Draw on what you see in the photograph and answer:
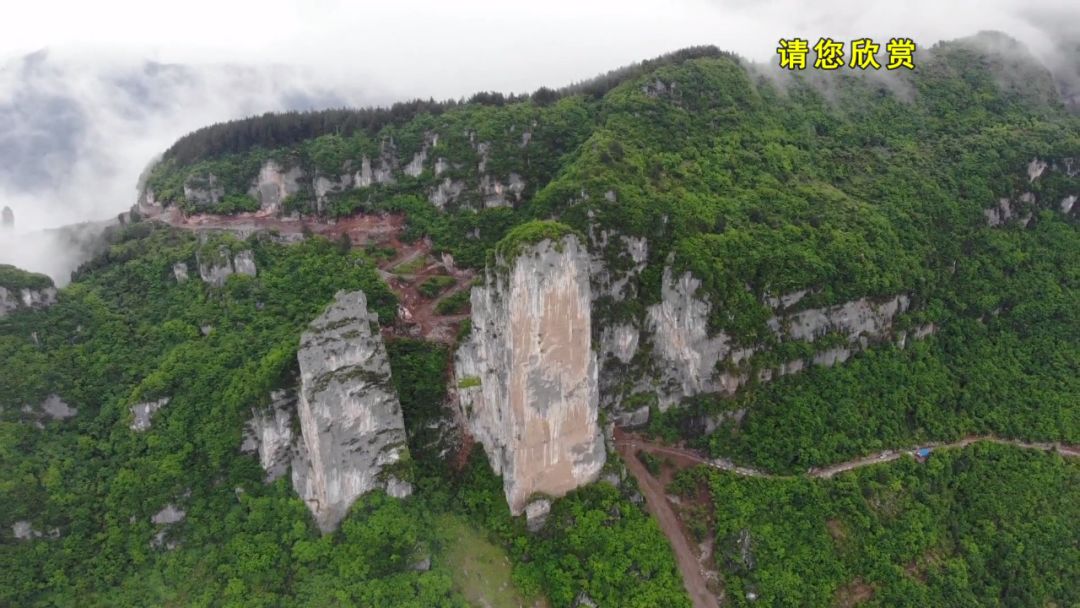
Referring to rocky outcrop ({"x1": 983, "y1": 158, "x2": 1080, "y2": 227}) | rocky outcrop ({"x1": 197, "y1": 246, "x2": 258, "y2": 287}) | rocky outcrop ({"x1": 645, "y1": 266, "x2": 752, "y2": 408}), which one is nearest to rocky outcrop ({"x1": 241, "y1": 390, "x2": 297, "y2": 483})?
rocky outcrop ({"x1": 197, "y1": 246, "x2": 258, "y2": 287})

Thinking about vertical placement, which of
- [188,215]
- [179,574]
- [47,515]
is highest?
[188,215]

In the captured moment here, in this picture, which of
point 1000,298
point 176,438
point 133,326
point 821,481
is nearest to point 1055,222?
point 1000,298

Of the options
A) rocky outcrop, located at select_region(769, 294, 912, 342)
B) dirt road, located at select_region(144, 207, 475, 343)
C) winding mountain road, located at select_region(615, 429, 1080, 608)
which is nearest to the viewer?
winding mountain road, located at select_region(615, 429, 1080, 608)

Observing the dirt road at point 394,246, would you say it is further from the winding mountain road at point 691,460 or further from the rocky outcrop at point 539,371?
the winding mountain road at point 691,460

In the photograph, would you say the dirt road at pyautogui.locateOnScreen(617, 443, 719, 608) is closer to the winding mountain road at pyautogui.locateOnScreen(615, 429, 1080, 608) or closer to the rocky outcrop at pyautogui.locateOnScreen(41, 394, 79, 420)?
the winding mountain road at pyautogui.locateOnScreen(615, 429, 1080, 608)

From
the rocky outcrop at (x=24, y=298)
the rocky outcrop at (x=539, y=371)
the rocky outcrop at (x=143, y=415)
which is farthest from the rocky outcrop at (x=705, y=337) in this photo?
the rocky outcrop at (x=24, y=298)

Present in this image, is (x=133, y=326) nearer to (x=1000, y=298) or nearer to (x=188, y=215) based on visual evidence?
(x=188, y=215)
